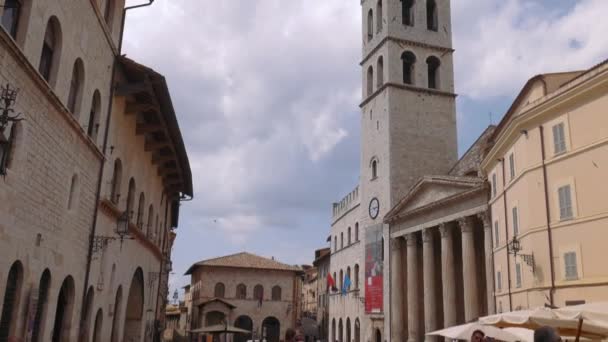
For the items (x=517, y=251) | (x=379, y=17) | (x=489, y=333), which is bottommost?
(x=489, y=333)

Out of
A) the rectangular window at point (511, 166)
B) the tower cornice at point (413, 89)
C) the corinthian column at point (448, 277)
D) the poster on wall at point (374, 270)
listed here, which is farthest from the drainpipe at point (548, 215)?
the tower cornice at point (413, 89)

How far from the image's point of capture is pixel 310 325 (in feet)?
47.7

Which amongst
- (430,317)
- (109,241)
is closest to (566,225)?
(109,241)

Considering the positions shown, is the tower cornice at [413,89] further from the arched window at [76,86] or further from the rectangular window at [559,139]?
the arched window at [76,86]

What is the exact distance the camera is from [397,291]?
1465 inches

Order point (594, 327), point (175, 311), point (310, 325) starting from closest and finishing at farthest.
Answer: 1. point (594, 327)
2. point (310, 325)
3. point (175, 311)

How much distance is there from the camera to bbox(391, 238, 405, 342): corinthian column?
3653 centimetres

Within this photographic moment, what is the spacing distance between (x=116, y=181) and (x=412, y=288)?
22.5 meters

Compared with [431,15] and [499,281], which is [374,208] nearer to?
[431,15]

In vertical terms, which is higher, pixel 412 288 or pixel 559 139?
pixel 559 139

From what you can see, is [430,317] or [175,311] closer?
[430,317]

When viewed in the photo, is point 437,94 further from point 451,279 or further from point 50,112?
point 50,112

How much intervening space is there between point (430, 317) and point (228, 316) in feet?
86.8

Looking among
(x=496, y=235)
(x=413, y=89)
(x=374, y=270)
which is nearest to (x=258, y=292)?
(x=374, y=270)
